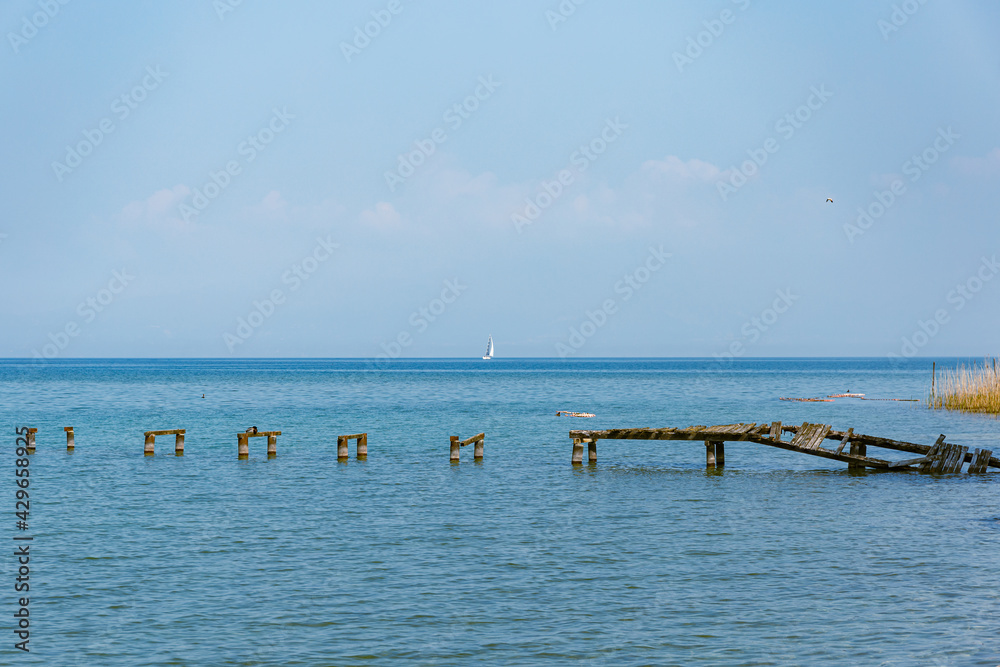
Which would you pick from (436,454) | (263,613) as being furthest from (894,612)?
(436,454)

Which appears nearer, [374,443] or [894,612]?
[894,612]

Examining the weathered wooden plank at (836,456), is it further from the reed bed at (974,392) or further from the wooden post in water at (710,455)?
the reed bed at (974,392)

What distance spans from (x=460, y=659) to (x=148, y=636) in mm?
4884

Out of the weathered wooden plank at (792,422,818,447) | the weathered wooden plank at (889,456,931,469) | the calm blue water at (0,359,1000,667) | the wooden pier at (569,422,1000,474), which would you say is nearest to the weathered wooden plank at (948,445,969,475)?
the wooden pier at (569,422,1000,474)

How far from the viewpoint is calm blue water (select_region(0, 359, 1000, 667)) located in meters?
14.2

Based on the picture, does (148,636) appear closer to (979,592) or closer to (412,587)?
(412,587)

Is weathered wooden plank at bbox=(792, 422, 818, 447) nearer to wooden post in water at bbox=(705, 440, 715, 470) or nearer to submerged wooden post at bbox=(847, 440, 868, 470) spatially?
submerged wooden post at bbox=(847, 440, 868, 470)

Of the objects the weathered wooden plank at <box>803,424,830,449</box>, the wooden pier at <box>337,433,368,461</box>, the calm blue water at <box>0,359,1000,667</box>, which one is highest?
the weathered wooden plank at <box>803,424,830,449</box>

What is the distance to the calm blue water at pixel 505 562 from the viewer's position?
1421 cm

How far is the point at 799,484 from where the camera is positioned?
104ft

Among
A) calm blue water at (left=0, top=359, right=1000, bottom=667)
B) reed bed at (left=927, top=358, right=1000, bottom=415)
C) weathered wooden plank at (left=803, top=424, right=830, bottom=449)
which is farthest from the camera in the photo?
reed bed at (left=927, top=358, right=1000, bottom=415)

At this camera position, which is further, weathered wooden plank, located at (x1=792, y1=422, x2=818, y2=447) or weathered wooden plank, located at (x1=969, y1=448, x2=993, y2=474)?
weathered wooden plank, located at (x1=792, y1=422, x2=818, y2=447)

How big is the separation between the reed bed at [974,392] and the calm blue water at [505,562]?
29.6 m

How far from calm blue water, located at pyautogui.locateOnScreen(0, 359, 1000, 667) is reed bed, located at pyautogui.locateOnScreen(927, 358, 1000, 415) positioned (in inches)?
1165
